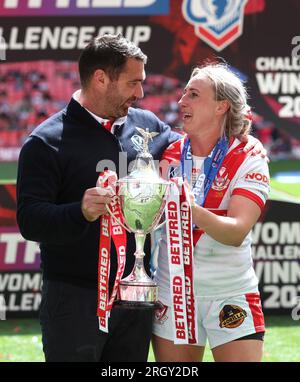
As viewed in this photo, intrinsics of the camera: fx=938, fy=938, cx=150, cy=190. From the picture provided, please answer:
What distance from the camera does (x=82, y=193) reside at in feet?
13.3

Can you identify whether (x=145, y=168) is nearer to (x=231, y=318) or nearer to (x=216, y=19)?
(x=231, y=318)

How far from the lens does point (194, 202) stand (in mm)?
3834

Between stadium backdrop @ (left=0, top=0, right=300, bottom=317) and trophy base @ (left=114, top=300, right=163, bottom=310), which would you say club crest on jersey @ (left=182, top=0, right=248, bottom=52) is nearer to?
stadium backdrop @ (left=0, top=0, right=300, bottom=317)

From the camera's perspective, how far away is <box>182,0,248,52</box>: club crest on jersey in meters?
8.12

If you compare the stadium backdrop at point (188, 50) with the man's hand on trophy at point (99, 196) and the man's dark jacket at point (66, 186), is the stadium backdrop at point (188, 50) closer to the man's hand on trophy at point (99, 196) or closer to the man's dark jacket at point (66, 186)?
the man's dark jacket at point (66, 186)

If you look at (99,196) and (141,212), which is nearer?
(99,196)

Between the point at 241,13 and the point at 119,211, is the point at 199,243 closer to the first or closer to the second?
the point at 119,211

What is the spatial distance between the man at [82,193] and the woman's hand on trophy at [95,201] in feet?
0.44

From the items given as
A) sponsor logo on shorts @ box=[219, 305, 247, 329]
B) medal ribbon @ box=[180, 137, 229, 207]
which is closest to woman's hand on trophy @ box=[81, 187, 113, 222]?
medal ribbon @ box=[180, 137, 229, 207]

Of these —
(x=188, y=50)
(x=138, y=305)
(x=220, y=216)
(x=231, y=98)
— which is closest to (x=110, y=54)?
(x=231, y=98)

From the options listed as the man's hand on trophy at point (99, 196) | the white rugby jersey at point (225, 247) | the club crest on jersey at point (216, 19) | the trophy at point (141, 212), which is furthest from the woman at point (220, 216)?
the club crest on jersey at point (216, 19)

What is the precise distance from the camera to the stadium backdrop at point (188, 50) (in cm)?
814

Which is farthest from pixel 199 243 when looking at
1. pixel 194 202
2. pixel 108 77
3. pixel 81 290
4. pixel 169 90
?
pixel 169 90

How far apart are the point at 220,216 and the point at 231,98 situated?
56 centimetres
